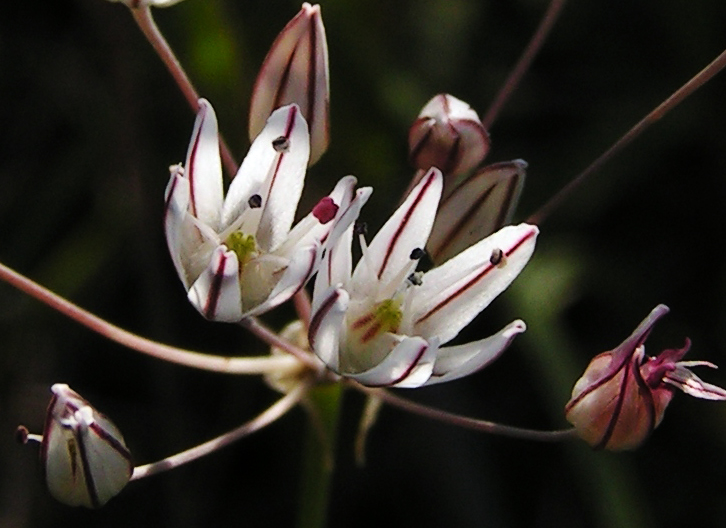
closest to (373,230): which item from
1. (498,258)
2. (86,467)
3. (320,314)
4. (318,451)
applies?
(318,451)

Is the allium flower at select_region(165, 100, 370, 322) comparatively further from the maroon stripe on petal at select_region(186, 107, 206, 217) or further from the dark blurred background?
the dark blurred background

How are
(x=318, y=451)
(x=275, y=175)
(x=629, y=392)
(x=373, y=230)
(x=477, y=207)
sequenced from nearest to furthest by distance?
(x=629, y=392) → (x=275, y=175) → (x=477, y=207) → (x=318, y=451) → (x=373, y=230)

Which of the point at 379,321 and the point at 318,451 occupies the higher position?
the point at 379,321

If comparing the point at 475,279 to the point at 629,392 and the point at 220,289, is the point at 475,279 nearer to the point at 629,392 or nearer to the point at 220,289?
the point at 629,392

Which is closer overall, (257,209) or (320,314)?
(320,314)

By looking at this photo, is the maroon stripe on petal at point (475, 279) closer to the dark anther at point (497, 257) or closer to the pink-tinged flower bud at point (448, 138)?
the dark anther at point (497, 257)

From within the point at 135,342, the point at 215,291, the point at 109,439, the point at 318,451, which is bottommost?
the point at 318,451

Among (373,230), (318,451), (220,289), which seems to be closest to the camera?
(220,289)
